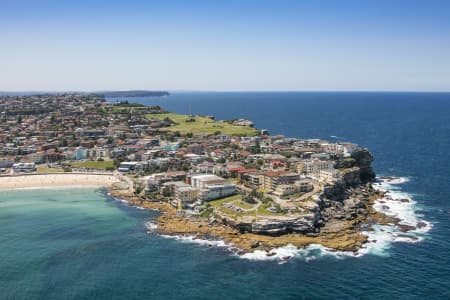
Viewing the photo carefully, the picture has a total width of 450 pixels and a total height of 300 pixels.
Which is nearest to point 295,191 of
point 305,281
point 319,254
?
point 319,254

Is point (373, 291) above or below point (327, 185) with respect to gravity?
below

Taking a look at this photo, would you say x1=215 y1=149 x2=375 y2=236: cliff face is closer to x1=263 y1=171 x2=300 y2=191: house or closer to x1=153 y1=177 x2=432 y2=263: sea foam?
x1=153 y1=177 x2=432 y2=263: sea foam

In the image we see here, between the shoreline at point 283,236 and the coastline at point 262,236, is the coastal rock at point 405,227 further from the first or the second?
the coastline at point 262,236

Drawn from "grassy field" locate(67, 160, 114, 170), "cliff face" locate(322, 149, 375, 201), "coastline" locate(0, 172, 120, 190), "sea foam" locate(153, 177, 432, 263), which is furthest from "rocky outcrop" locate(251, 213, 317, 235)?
"grassy field" locate(67, 160, 114, 170)

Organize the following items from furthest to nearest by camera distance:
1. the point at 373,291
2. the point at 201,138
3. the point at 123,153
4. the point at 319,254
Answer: the point at 201,138, the point at 123,153, the point at 319,254, the point at 373,291

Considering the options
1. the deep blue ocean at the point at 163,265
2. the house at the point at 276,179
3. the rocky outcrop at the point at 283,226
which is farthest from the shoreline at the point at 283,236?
the house at the point at 276,179

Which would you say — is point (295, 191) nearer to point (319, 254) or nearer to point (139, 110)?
point (319, 254)
